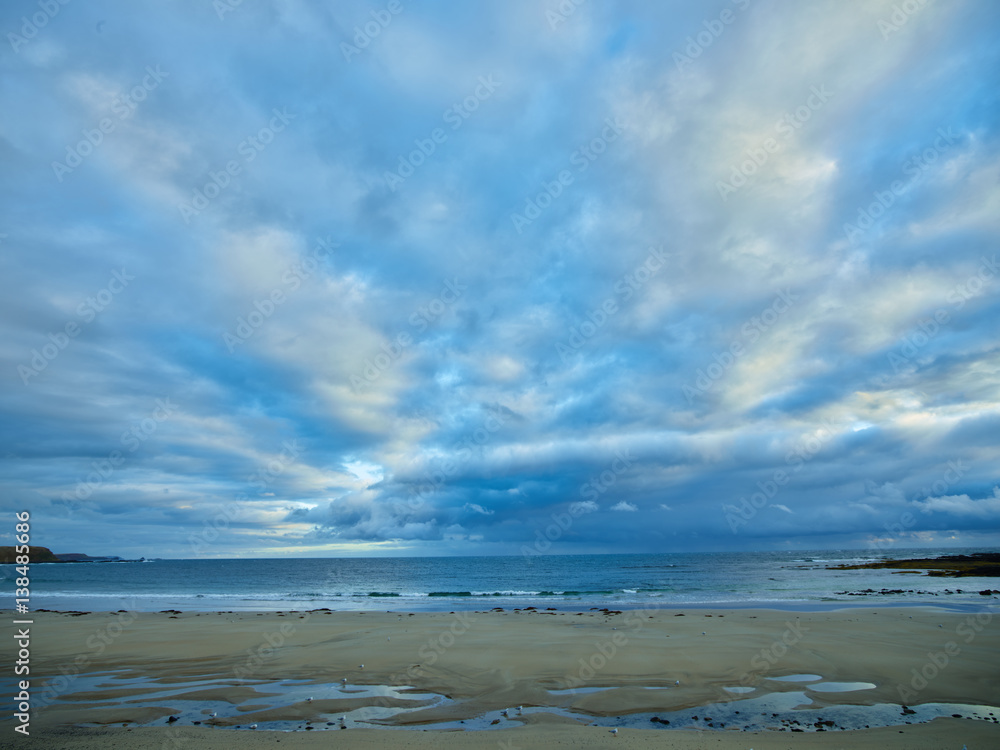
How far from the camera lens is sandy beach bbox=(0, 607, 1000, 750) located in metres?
9.34

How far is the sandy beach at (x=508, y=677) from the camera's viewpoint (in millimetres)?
9336

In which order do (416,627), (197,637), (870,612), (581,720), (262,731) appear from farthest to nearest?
(870,612), (416,627), (197,637), (581,720), (262,731)

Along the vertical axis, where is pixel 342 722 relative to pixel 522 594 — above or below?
above

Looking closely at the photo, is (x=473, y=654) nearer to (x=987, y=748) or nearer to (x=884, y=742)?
(x=884, y=742)

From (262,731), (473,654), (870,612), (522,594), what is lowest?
(522,594)

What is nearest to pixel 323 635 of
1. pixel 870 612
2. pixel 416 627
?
Answer: pixel 416 627

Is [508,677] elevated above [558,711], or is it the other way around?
[558,711]

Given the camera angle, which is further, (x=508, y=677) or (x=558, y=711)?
(x=508, y=677)

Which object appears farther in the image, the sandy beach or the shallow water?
the shallow water

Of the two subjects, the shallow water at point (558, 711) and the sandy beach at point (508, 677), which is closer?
the sandy beach at point (508, 677)

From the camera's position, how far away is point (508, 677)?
13.7 m

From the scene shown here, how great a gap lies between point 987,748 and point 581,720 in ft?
23.0

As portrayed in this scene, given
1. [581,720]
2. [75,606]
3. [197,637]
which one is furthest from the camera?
[75,606]

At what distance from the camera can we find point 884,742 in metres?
8.90
